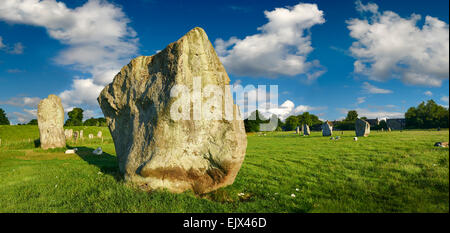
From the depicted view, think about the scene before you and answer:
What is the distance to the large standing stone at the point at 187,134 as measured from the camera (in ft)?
24.5

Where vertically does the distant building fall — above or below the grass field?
above

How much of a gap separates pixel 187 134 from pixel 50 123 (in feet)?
76.3

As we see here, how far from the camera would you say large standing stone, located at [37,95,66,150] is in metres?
23.6

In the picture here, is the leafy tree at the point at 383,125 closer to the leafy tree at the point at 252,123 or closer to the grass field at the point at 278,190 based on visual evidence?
the leafy tree at the point at 252,123

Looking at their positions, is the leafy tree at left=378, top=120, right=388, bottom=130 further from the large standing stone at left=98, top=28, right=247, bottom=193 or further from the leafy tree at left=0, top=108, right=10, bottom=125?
the leafy tree at left=0, top=108, right=10, bottom=125

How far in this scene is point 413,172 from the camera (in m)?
4.79

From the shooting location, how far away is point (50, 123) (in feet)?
79.0

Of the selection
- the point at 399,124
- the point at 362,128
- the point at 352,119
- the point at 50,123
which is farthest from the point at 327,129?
the point at 352,119

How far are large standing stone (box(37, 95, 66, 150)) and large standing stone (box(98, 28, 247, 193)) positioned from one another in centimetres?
2063

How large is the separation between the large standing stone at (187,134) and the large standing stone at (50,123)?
2063 cm

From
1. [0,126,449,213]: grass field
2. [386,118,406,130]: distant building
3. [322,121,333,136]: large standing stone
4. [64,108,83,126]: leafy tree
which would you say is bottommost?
[0,126,449,213]: grass field

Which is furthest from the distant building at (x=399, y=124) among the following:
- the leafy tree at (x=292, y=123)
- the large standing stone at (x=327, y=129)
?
the leafy tree at (x=292, y=123)

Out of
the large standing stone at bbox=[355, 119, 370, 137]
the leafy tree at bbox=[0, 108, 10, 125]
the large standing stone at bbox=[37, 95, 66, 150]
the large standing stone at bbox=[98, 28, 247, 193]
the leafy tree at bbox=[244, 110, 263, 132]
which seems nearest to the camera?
the large standing stone at bbox=[98, 28, 247, 193]

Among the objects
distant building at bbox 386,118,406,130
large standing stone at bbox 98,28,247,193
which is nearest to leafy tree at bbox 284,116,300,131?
distant building at bbox 386,118,406,130
